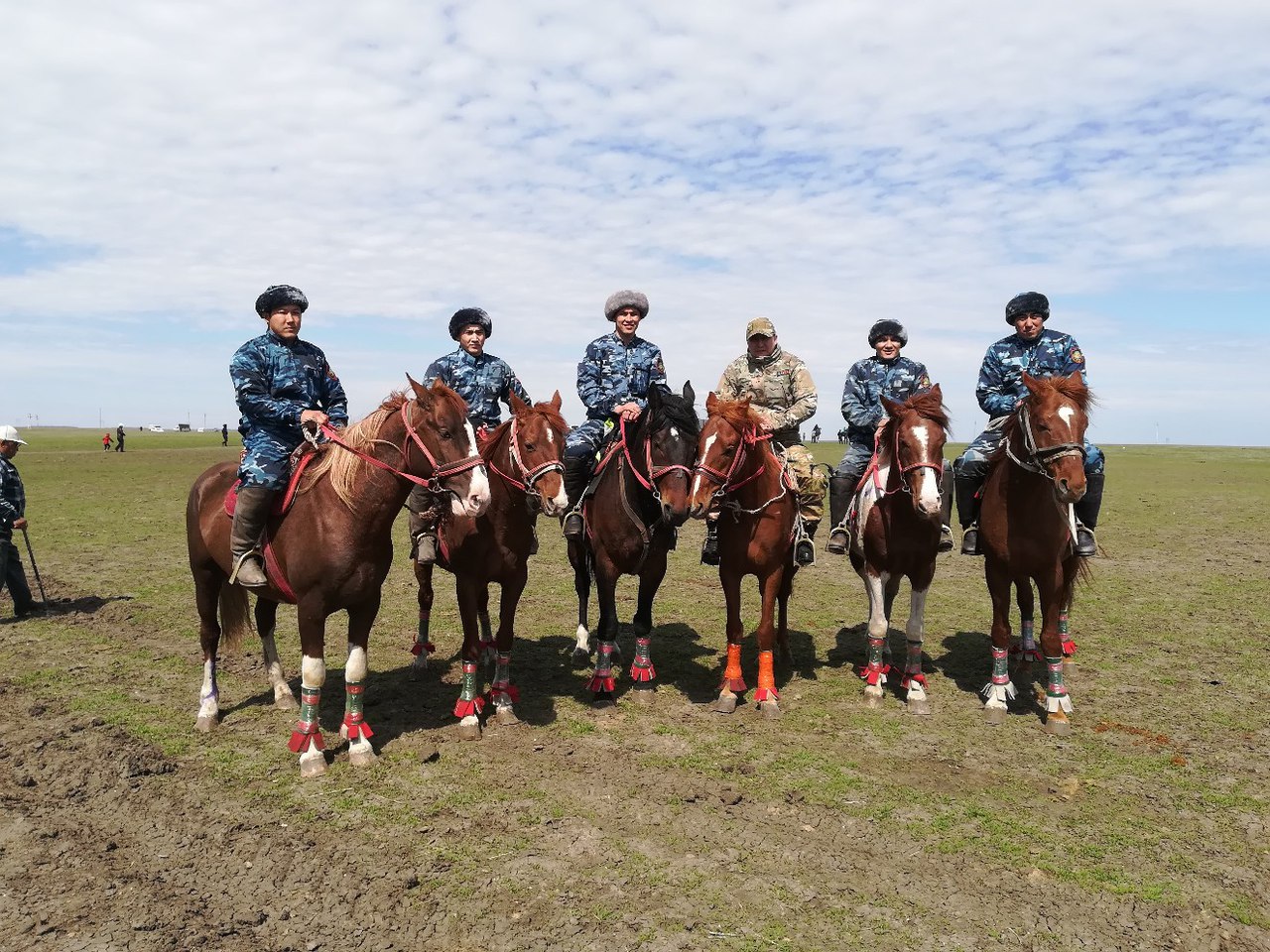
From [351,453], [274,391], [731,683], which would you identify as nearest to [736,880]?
[731,683]

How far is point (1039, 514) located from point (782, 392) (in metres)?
2.76

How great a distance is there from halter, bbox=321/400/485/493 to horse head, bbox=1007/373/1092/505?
14.6 ft

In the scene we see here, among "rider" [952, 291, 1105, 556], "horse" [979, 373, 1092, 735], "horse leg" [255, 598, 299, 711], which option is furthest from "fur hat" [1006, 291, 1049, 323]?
"horse leg" [255, 598, 299, 711]

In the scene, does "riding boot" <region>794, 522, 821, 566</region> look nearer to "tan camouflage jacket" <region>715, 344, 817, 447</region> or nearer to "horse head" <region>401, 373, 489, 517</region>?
"tan camouflage jacket" <region>715, 344, 817, 447</region>

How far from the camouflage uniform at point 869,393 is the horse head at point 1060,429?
5.46 ft

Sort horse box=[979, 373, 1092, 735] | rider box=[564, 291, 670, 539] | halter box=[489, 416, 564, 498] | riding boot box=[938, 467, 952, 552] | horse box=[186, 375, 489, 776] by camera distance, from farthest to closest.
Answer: rider box=[564, 291, 670, 539], riding boot box=[938, 467, 952, 552], halter box=[489, 416, 564, 498], horse box=[979, 373, 1092, 735], horse box=[186, 375, 489, 776]

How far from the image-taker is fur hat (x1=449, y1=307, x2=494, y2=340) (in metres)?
7.65

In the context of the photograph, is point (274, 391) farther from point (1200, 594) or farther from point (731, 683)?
point (1200, 594)

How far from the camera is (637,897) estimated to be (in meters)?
4.07

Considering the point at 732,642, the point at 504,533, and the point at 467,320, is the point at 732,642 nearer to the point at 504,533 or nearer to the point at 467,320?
the point at 504,533

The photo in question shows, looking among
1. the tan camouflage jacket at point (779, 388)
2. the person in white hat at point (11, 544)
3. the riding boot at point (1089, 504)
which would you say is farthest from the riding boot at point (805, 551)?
the person in white hat at point (11, 544)

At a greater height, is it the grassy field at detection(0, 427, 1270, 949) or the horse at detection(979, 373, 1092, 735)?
the horse at detection(979, 373, 1092, 735)

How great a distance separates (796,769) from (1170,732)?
3328 mm

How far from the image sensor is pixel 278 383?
6.14 m
